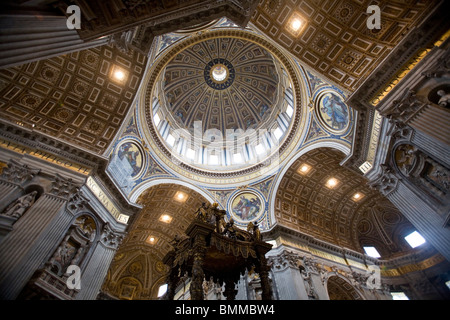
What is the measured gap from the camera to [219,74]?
74.5 ft

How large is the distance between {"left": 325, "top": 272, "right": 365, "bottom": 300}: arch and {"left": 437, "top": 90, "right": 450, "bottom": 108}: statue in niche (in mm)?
11264

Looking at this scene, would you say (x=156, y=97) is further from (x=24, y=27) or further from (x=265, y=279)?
(x=265, y=279)

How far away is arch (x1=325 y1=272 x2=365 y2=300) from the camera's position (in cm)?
1450

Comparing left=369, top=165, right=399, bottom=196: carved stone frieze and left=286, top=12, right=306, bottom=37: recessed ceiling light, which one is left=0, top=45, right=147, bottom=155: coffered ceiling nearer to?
left=286, top=12, right=306, bottom=37: recessed ceiling light

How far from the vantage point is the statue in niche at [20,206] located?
8.40m

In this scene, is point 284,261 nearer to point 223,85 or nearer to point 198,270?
point 198,270

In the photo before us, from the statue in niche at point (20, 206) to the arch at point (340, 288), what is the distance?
15.8 m

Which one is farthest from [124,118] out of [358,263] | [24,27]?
[358,263]

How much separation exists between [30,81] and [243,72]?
16.3 meters

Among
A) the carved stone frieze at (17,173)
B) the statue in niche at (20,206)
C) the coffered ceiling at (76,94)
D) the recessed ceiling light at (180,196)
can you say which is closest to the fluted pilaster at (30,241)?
the statue in niche at (20,206)

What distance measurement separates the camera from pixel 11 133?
10.1 m

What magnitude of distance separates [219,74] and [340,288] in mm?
19721

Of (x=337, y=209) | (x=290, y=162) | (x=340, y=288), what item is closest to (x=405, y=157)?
(x=290, y=162)

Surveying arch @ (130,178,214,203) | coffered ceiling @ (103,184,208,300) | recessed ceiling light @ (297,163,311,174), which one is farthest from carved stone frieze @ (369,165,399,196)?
coffered ceiling @ (103,184,208,300)
